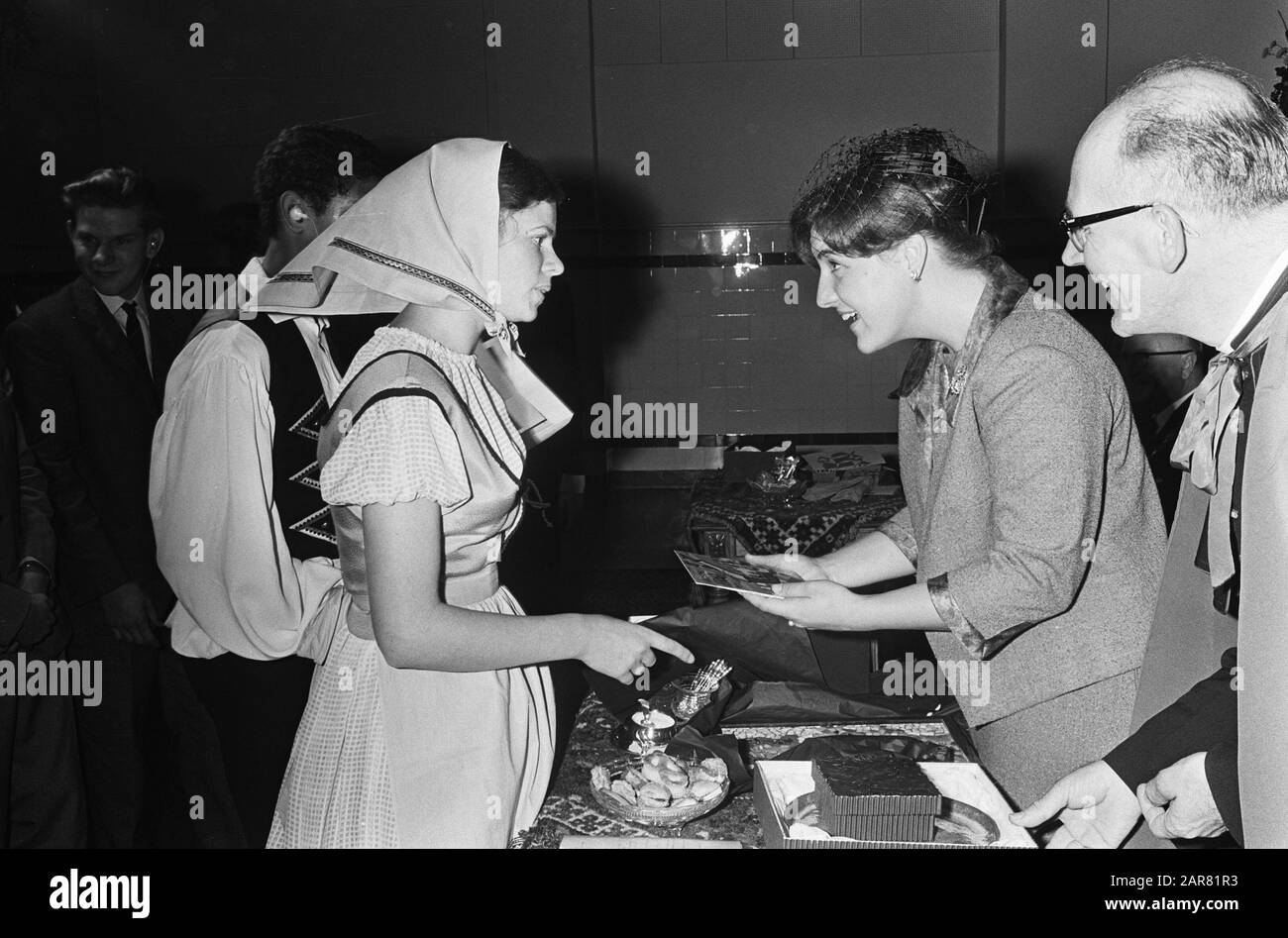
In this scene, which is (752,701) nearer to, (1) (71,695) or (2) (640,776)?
(2) (640,776)

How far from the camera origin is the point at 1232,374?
1.09 m

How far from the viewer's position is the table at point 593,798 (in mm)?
1151

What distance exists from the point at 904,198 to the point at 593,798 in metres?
0.89

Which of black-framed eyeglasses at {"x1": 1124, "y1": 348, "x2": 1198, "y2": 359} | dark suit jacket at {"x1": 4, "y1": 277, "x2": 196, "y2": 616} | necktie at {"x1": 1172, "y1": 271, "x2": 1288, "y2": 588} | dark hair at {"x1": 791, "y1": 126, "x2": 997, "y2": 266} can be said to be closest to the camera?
necktie at {"x1": 1172, "y1": 271, "x2": 1288, "y2": 588}

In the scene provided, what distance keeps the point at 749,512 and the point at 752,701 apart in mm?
1767

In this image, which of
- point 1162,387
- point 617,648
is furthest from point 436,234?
point 1162,387

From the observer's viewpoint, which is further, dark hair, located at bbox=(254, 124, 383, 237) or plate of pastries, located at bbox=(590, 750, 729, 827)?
dark hair, located at bbox=(254, 124, 383, 237)

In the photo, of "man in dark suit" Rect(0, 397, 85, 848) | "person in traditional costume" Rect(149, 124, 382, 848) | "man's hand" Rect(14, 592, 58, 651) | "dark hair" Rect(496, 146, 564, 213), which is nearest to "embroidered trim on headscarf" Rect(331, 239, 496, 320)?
"dark hair" Rect(496, 146, 564, 213)

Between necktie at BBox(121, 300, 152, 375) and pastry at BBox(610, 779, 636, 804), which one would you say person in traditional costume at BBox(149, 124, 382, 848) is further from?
pastry at BBox(610, 779, 636, 804)

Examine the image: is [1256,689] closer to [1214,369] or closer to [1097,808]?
[1097,808]

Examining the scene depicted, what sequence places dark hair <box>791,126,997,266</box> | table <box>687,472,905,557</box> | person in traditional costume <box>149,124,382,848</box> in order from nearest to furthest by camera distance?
dark hair <box>791,126,997,266</box> → person in traditional costume <box>149,124,382,848</box> → table <box>687,472,905,557</box>

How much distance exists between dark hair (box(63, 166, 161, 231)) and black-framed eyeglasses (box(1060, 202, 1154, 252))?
2203 millimetres

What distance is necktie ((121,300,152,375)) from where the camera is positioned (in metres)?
2.46

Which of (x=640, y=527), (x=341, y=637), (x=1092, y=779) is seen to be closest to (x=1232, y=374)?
(x=1092, y=779)
